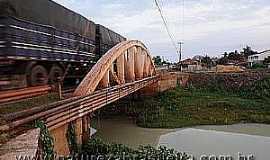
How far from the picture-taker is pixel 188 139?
18094 mm

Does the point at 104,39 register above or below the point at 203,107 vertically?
above

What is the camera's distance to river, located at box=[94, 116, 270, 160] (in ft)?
50.3

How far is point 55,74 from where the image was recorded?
14383 millimetres

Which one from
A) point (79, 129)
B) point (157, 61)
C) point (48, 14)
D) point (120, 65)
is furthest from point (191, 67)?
point (79, 129)

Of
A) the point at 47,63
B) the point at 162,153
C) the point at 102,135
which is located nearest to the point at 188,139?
the point at 102,135

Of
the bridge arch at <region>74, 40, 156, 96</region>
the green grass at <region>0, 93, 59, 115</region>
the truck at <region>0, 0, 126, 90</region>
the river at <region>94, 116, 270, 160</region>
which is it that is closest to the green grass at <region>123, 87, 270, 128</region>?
the river at <region>94, 116, 270, 160</region>

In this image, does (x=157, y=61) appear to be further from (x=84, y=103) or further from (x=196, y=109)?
(x=84, y=103)

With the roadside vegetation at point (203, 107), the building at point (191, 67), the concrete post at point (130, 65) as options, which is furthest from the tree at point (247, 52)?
the concrete post at point (130, 65)

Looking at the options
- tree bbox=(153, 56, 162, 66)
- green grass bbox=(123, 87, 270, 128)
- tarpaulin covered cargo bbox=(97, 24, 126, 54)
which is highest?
tarpaulin covered cargo bbox=(97, 24, 126, 54)

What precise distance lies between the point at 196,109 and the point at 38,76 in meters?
15.2

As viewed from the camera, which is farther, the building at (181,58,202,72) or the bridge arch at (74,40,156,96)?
the building at (181,58,202,72)

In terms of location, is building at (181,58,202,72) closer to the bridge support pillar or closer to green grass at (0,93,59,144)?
the bridge support pillar

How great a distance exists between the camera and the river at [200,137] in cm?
1534

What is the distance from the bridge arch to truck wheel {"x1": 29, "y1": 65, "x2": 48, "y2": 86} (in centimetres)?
169
